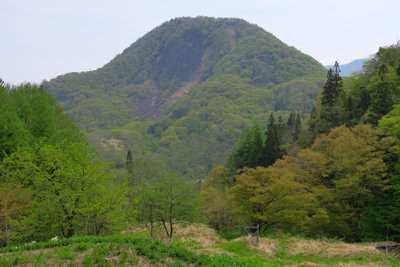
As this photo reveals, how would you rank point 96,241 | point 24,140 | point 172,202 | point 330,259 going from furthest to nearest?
point 172,202 → point 24,140 → point 330,259 → point 96,241

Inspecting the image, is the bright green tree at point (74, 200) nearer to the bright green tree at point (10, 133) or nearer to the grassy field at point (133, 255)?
the bright green tree at point (10, 133)

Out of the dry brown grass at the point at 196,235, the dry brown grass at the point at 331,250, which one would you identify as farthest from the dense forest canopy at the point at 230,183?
the dry brown grass at the point at 331,250

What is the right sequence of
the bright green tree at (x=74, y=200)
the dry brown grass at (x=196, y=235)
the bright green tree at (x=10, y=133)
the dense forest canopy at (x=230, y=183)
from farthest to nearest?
the dry brown grass at (x=196, y=235) → the bright green tree at (x=10, y=133) → the dense forest canopy at (x=230, y=183) → the bright green tree at (x=74, y=200)

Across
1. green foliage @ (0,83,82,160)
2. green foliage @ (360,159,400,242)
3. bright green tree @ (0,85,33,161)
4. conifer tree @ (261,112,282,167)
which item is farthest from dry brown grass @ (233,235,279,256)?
conifer tree @ (261,112,282,167)

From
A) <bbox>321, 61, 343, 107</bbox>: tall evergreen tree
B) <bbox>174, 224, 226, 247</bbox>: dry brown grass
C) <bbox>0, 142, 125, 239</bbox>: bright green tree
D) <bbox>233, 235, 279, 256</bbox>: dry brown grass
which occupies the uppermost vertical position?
<bbox>321, 61, 343, 107</bbox>: tall evergreen tree

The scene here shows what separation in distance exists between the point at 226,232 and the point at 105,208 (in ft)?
67.6

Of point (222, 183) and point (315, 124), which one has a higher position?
point (315, 124)

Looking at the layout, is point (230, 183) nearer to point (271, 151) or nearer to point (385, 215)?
point (271, 151)

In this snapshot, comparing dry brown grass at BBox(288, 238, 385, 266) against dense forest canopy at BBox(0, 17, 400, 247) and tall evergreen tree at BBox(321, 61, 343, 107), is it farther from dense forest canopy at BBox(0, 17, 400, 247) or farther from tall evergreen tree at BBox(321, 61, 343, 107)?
tall evergreen tree at BBox(321, 61, 343, 107)

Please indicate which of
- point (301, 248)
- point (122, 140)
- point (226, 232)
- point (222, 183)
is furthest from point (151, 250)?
point (122, 140)

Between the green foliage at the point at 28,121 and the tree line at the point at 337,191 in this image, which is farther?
the tree line at the point at 337,191

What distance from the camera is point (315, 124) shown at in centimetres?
4300

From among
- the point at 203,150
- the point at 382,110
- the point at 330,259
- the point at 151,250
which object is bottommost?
the point at 203,150

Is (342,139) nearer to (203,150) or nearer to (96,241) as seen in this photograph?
(96,241)
